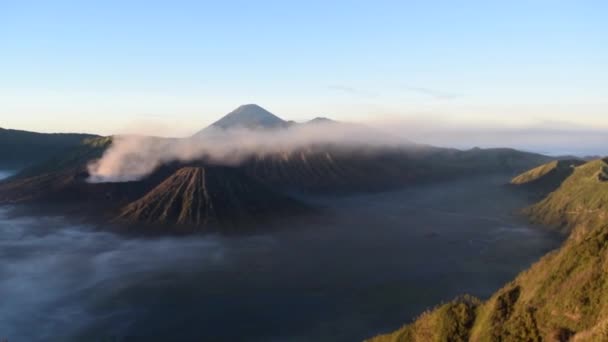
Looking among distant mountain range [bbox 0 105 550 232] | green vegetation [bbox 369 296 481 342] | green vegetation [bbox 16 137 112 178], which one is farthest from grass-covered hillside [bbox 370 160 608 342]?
green vegetation [bbox 16 137 112 178]

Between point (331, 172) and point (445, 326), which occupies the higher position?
point (331, 172)

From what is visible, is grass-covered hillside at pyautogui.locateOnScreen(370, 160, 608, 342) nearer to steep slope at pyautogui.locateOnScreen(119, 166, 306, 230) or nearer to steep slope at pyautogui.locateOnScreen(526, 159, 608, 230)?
steep slope at pyautogui.locateOnScreen(526, 159, 608, 230)

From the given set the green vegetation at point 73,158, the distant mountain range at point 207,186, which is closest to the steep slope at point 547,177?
the distant mountain range at point 207,186

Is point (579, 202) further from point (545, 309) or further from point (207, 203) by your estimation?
point (545, 309)

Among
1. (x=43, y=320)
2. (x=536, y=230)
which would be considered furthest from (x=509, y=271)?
(x=43, y=320)

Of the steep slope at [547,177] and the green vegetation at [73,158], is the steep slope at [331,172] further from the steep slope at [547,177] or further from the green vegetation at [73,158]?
the green vegetation at [73,158]

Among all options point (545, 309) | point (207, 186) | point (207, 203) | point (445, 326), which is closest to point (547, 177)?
point (207, 186)

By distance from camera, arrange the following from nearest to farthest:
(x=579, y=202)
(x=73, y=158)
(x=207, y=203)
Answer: (x=579, y=202), (x=207, y=203), (x=73, y=158)

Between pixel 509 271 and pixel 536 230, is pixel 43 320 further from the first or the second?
pixel 536 230
